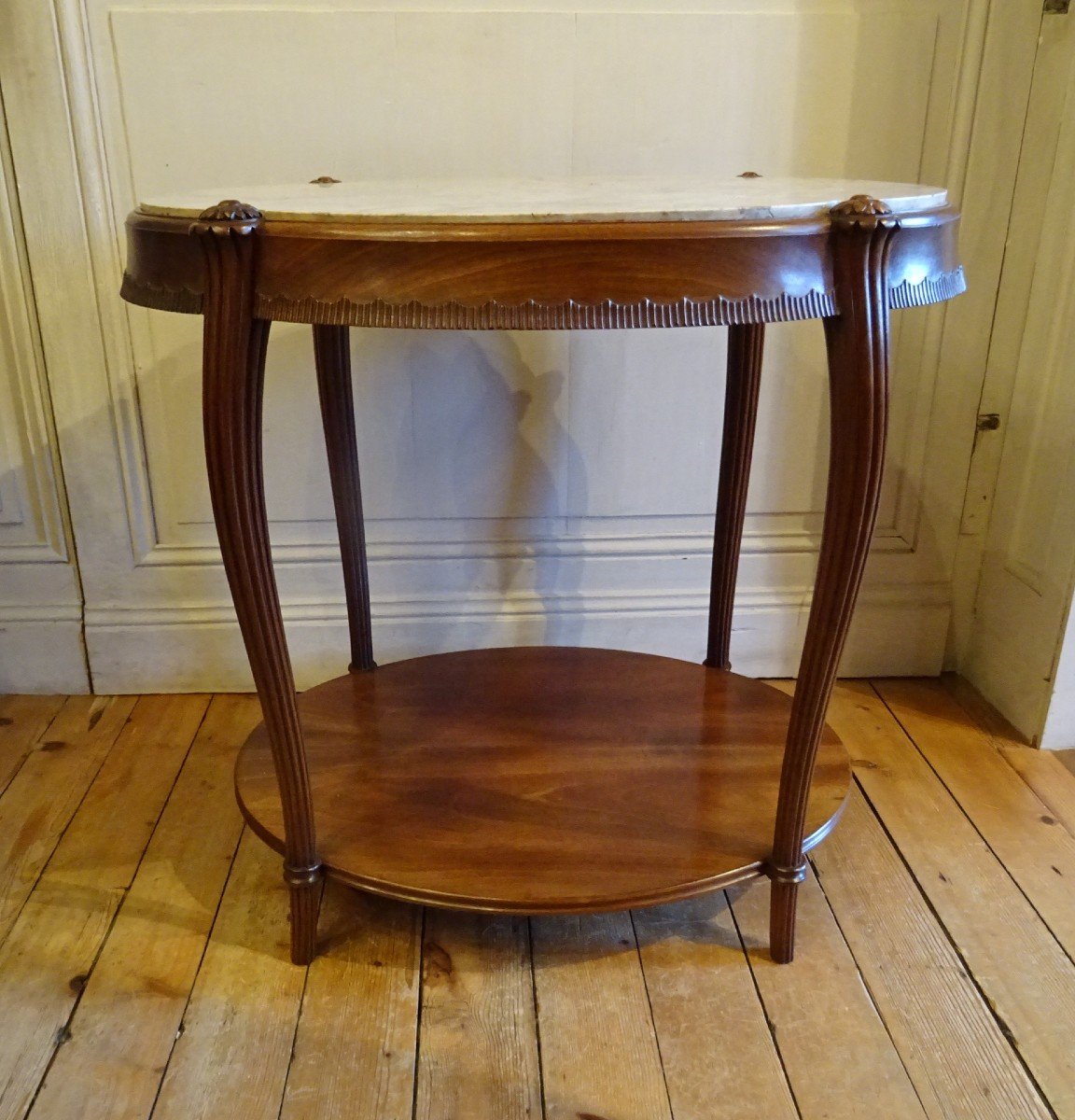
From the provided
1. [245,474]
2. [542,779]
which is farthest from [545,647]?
[245,474]

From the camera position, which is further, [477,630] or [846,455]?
[477,630]

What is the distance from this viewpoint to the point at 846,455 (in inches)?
35.6

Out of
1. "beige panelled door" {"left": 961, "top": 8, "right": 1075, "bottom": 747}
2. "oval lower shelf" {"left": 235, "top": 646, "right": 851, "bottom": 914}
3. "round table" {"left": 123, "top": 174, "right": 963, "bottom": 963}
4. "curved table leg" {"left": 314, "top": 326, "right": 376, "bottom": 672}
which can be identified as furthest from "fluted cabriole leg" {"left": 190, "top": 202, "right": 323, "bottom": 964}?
"beige panelled door" {"left": 961, "top": 8, "right": 1075, "bottom": 747}

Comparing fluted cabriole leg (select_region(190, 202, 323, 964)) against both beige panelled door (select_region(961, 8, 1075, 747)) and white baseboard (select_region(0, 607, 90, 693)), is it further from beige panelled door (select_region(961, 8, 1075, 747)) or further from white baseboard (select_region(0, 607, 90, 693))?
beige panelled door (select_region(961, 8, 1075, 747))

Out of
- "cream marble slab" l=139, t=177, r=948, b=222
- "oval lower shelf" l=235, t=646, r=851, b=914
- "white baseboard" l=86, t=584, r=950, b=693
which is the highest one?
"cream marble slab" l=139, t=177, r=948, b=222

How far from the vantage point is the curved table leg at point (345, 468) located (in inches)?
52.6

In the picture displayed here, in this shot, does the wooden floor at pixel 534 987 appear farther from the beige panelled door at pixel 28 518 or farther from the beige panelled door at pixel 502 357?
the beige panelled door at pixel 502 357

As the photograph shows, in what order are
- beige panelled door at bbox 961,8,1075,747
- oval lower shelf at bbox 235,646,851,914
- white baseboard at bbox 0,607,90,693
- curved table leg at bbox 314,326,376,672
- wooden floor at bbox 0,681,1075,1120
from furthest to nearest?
1. white baseboard at bbox 0,607,90,693
2. beige panelled door at bbox 961,8,1075,747
3. curved table leg at bbox 314,326,376,672
4. oval lower shelf at bbox 235,646,851,914
5. wooden floor at bbox 0,681,1075,1120

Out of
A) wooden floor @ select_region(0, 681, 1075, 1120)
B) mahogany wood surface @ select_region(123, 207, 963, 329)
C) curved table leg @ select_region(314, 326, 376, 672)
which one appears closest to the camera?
mahogany wood surface @ select_region(123, 207, 963, 329)

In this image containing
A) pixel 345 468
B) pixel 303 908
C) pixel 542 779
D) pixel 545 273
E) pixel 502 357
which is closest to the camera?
pixel 545 273

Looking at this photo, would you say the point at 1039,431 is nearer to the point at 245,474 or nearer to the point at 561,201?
the point at 561,201

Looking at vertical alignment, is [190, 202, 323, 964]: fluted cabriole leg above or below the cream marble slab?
below

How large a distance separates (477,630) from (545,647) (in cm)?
16

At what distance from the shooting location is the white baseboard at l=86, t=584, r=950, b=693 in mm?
1694
